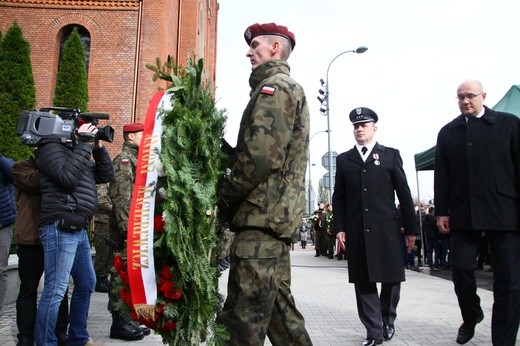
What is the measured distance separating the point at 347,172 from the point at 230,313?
271 cm

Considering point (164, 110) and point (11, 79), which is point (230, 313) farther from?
point (11, 79)

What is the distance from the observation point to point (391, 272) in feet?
15.0

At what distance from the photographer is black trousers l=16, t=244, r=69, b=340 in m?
4.08

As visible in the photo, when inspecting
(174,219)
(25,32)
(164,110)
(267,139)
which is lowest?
(174,219)

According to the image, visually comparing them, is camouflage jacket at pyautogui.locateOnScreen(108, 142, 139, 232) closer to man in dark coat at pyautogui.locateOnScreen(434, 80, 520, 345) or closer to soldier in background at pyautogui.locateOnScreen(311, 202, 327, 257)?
man in dark coat at pyautogui.locateOnScreen(434, 80, 520, 345)

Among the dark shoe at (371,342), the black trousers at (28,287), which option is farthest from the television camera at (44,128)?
the dark shoe at (371,342)

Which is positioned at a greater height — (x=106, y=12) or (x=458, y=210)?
(x=106, y=12)

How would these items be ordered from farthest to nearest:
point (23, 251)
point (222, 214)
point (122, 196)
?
1. point (122, 196)
2. point (23, 251)
3. point (222, 214)

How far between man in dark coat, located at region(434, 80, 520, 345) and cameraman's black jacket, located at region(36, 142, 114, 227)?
3306 millimetres

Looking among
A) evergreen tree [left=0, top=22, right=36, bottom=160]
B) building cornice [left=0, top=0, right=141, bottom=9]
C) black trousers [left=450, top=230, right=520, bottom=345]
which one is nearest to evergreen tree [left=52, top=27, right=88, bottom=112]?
evergreen tree [left=0, top=22, right=36, bottom=160]

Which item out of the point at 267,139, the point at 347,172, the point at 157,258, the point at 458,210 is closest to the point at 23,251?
the point at 157,258

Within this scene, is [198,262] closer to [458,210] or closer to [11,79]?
[458,210]

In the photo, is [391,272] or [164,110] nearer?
[164,110]

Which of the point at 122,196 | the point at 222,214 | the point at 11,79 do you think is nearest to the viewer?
the point at 222,214
